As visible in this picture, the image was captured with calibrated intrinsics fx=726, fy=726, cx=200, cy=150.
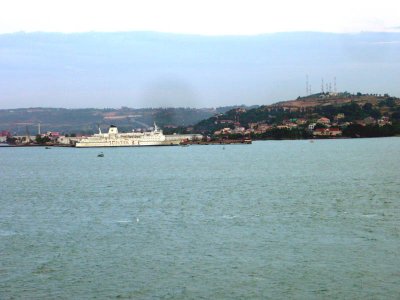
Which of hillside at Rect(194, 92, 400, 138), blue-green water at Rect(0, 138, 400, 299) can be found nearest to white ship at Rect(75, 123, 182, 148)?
hillside at Rect(194, 92, 400, 138)

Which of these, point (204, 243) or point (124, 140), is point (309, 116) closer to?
point (124, 140)

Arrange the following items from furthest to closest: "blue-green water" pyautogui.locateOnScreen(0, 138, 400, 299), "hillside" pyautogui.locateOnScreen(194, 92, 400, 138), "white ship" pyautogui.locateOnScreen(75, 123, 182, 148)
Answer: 1. "hillside" pyautogui.locateOnScreen(194, 92, 400, 138)
2. "white ship" pyautogui.locateOnScreen(75, 123, 182, 148)
3. "blue-green water" pyautogui.locateOnScreen(0, 138, 400, 299)

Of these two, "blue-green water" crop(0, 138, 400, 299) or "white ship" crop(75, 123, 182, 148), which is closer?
"blue-green water" crop(0, 138, 400, 299)

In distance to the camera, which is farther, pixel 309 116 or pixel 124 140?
pixel 309 116

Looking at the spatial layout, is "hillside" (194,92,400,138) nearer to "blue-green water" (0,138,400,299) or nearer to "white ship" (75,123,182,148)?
"white ship" (75,123,182,148)

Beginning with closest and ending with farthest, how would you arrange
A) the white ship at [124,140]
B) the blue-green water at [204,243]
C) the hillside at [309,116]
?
the blue-green water at [204,243] < the white ship at [124,140] < the hillside at [309,116]

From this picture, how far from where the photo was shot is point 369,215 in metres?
23.0

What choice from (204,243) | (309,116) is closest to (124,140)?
(309,116)

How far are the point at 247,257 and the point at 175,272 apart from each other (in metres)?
2.02

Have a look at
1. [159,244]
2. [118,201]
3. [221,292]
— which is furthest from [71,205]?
[221,292]

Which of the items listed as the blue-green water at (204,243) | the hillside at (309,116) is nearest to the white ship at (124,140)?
the hillside at (309,116)

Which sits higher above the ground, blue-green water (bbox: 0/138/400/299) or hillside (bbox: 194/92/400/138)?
hillside (bbox: 194/92/400/138)

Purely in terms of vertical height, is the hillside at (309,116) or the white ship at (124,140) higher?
the hillside at (309,116)

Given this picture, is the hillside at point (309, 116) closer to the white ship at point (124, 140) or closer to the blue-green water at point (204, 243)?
the white ship at point (124, 140)
